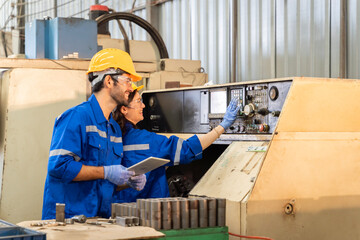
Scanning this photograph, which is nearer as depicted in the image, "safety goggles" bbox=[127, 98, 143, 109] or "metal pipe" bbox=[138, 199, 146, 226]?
"metal pipe" bbox=[138, 199, 146, 226]

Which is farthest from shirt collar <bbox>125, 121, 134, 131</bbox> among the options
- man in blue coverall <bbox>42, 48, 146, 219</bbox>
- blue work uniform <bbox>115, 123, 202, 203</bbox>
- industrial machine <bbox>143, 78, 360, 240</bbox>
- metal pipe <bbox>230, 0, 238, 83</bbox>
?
metal pipe <bbox>230, 0, 238, 83</bbox>

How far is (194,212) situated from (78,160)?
2.39 ft

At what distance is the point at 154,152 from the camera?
9.01 feet

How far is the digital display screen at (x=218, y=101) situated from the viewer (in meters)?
2.80

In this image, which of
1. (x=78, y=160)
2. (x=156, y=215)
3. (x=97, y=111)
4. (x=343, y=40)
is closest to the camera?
(x=156, y=215)

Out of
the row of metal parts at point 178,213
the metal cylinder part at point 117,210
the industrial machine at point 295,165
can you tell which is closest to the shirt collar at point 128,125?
the industrial machine at point 295,165

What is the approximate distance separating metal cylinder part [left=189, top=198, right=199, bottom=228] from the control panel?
72 centimetres

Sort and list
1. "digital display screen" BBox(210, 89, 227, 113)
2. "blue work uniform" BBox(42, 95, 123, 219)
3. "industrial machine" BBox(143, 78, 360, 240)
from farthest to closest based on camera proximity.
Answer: "digital display screen" BBox(210, 89, 227, 113) → "blue work uniform" BBox(42, 95, 123, 219) → "industrial machine" BBox(143, 78, 360, 240)

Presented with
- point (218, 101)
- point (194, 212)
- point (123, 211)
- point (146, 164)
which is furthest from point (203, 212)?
point (218, 101)

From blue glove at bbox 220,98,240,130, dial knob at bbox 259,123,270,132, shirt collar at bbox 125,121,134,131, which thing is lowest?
dial knob at bbox 259,123,270,132

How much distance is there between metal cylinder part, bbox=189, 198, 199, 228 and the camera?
1.87 meters

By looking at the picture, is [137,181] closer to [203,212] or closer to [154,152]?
[154,152]

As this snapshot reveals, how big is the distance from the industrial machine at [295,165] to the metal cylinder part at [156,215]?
473 millimetres

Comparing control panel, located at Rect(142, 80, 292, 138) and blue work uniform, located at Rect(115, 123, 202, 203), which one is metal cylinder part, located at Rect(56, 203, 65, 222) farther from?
control panel, located at Rect(142, 80, 292, 138)
